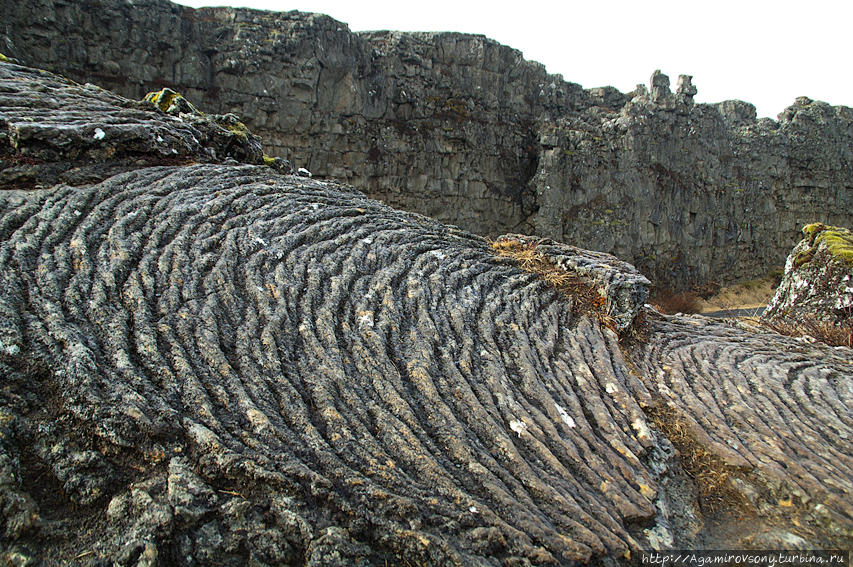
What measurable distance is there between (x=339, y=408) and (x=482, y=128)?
26332mm

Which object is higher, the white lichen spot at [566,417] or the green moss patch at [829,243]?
the green moss patch at [829,243]

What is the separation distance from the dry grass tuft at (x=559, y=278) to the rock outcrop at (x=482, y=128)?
1907 centimetres

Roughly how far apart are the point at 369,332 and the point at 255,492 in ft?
7.11

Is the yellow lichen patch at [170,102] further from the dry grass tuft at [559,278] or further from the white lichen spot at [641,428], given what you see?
the white lichen spot at [641,428]

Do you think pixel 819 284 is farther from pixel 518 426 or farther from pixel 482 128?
pixel 482 128

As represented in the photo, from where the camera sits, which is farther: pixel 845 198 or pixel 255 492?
pixel 845 198

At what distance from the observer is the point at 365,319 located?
17.4ft

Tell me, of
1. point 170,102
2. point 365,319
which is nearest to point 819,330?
point 365,319

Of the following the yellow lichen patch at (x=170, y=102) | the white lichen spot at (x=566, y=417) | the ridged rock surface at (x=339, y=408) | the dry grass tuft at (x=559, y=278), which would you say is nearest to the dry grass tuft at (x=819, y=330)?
the ridged rock surface at (x=339, y=408)

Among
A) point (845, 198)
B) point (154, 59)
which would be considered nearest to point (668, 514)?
point (154, 59)

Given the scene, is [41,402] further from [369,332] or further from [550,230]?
[550,230]

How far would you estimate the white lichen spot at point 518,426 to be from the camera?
439 cm

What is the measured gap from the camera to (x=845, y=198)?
36312 mm

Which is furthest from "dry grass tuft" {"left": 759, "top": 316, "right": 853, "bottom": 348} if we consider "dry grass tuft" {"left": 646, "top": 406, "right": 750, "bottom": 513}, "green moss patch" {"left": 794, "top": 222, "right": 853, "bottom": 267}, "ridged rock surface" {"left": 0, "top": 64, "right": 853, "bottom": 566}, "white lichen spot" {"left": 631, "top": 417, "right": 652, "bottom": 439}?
"white lichen spot" {"left": 631, "top": 417, "right": 652, "bottom": 439}
